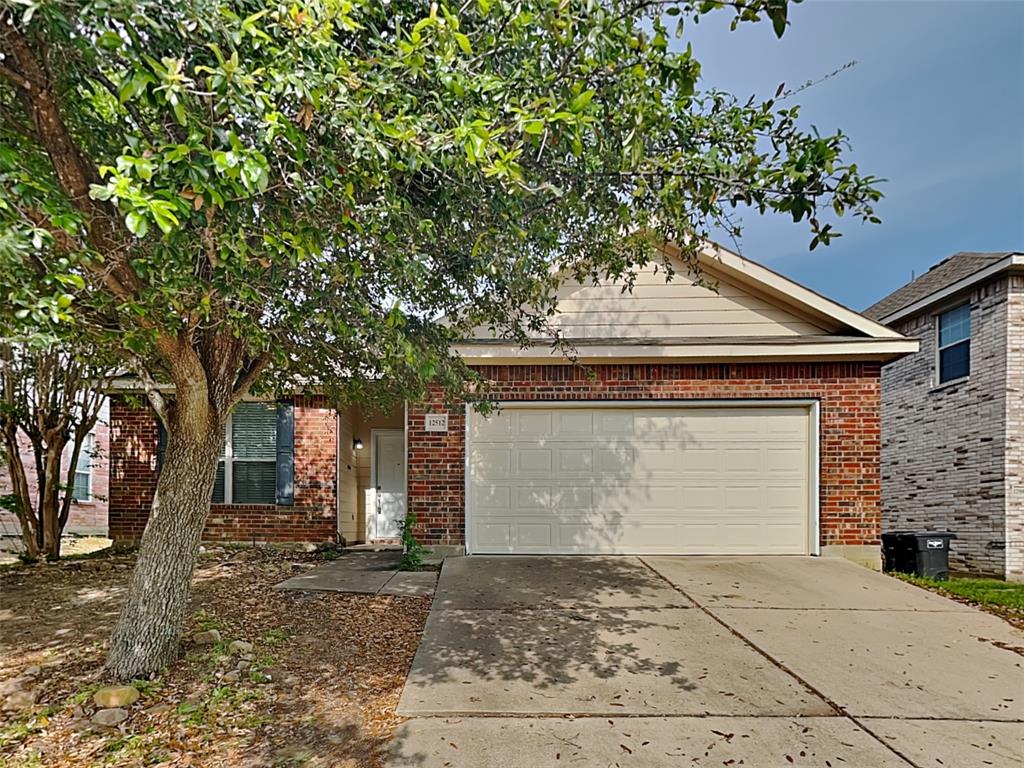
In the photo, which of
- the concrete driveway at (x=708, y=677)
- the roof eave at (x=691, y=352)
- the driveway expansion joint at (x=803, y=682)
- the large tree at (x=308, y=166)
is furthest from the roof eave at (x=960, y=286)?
the driveway expansion joint at (x=803, y=682)

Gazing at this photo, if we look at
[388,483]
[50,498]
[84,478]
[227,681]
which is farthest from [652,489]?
[84,478]

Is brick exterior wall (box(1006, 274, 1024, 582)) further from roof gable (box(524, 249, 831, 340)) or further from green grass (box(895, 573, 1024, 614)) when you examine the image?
roof gable (box(524, 249, 831, 340))

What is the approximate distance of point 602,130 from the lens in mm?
3490

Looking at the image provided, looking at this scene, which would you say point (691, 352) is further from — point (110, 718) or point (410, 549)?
point (110, 718)

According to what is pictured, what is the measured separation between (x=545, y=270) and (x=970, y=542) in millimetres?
8959

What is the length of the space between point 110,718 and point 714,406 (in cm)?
728

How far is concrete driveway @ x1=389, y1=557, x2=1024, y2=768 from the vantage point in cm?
329

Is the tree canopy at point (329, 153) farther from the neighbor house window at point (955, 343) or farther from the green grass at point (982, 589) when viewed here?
the neighbor house window at point (955, 343)

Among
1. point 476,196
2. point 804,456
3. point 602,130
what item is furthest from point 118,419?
point 804,456

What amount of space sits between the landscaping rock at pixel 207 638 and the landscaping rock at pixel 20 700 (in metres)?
1.04

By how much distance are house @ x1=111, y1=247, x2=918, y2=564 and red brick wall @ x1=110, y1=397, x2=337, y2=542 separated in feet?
5.70

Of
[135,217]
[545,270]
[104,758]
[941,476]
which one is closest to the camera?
[135,217]

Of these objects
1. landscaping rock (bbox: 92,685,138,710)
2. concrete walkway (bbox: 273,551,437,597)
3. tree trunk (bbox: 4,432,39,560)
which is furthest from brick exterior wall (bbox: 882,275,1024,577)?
tree trunk (bbox: 4,432,39,560)

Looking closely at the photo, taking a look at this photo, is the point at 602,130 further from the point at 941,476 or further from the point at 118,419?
the point at 941,476
